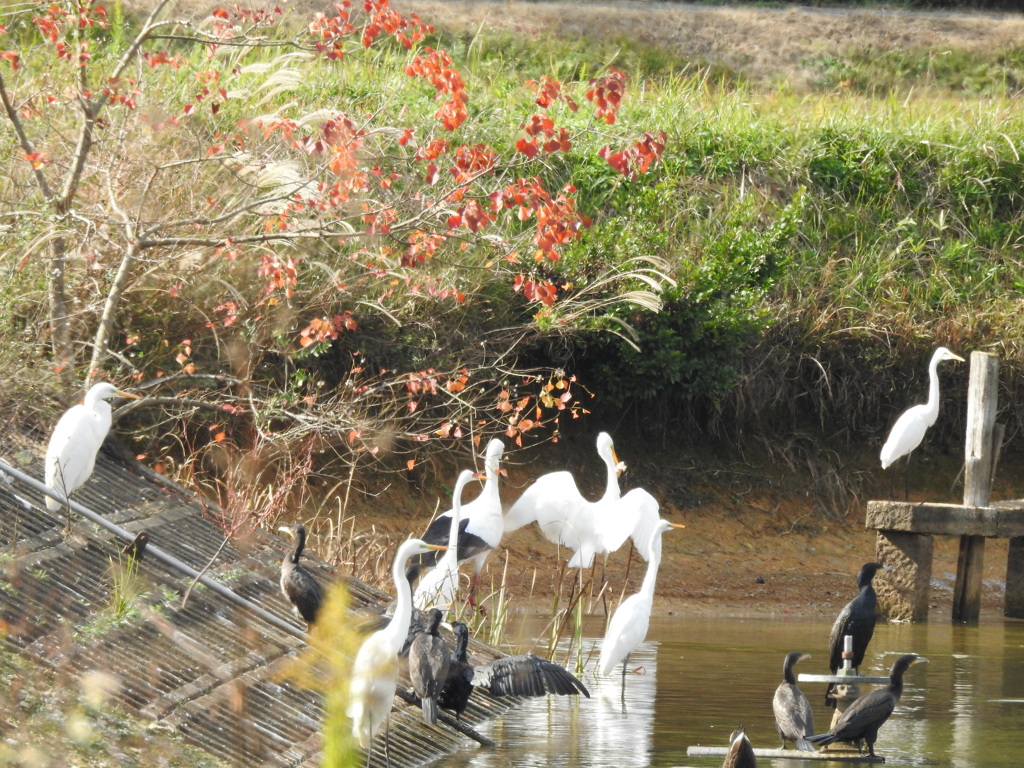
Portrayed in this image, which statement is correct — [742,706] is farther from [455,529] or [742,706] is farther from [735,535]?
[735,535]

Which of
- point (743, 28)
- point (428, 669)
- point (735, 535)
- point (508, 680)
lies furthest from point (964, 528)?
point (743, 28)

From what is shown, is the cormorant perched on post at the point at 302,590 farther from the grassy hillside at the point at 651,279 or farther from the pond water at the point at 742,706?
the grassy hillside at the point at 651,279

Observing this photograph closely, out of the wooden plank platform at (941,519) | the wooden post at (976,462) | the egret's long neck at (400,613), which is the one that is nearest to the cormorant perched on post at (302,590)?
the egret's long neck at (400,613)

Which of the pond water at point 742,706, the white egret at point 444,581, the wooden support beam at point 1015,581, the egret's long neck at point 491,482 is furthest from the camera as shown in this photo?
the wooden support beam at point 1015,581

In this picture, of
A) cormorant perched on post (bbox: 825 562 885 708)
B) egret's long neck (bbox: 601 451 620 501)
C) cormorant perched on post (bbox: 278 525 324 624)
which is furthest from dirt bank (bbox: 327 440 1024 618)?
cormorant perched on post (bbox: 278 525 324 624)

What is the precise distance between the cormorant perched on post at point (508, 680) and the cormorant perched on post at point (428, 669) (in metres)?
0.23

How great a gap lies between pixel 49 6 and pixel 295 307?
11.2 ft

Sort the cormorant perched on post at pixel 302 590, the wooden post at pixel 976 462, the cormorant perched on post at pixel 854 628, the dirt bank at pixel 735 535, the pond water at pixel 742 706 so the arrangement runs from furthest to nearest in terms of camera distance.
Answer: the dirt bank at pixel 735 535 < the wooden post at pixel 976 462 < the cormorant perched on post at pixel 854 628 < the cormorant perched on post at pixel 302 590 < the pond water at pixel 742 706

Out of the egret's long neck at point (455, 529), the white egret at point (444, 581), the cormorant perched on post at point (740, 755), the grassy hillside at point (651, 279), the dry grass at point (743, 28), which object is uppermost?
the dry grass at point (743, 28)

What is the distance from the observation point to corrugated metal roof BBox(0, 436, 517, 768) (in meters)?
6.28

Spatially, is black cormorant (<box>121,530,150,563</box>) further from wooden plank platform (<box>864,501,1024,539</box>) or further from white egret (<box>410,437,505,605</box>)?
wooden plank platform (<box>864,501,1024,539</box>)

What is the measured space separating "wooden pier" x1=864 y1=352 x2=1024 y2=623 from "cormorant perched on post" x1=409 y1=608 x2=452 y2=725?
6.73 meters

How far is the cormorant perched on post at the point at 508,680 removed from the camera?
7.70m

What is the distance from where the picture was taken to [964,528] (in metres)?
13.2
